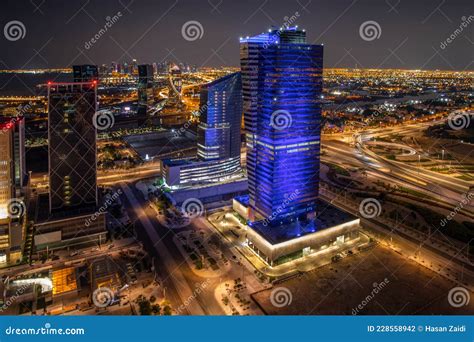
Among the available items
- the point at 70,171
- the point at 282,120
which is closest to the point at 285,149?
the point at 282,120

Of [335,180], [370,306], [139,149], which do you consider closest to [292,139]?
[370,306]

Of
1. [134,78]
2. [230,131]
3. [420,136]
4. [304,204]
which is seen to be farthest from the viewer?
[134,78]

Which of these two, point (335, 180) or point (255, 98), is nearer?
point (255, 98)

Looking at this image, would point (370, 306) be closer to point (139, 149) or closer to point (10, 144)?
point (10, 144)

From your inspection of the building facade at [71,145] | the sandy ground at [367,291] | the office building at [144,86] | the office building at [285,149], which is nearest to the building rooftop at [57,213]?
the building facade at [71,145]

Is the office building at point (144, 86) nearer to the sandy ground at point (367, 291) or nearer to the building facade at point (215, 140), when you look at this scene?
the building facade at point (215, 140)

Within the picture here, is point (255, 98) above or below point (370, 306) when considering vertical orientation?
above
